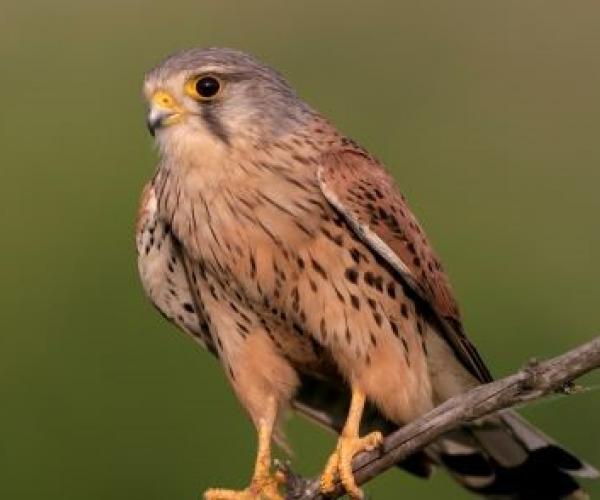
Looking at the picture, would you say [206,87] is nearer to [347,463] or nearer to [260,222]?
[260,222]

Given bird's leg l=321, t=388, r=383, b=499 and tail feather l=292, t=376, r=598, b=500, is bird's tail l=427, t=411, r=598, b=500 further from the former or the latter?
bird's leg l=321, t=388, r=383, b=499

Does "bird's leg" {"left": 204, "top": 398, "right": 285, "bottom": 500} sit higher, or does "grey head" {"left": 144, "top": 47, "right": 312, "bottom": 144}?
"grey head" {"left": 144, "top": 47, "right": 312, "bottom": 144}

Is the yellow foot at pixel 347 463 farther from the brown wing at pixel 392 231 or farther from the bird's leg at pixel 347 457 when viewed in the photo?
the brown wing at pixel 392 231

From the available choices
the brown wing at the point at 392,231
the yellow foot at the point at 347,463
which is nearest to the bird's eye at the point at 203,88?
the brown wing at the point at 392,231

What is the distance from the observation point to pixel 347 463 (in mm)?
4480

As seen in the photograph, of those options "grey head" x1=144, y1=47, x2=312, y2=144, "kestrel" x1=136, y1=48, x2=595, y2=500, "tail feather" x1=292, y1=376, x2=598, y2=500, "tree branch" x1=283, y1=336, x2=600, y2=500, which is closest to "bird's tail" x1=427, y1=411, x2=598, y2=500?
"tail feather" x1=292, y1=376, x2=598, y2=500

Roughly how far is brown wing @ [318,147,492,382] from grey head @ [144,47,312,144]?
21 centimetres

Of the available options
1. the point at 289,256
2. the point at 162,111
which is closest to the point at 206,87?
the point at 162,111

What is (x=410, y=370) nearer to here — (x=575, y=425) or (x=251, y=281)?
(x=251, y=281)

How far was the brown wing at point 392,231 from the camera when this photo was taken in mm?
4637

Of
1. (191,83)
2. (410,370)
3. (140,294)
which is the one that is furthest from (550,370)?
(140,294)

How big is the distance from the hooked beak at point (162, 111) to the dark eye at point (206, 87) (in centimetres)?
8

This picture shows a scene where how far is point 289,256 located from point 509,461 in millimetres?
1141

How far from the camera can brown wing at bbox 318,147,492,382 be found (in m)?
4.64
